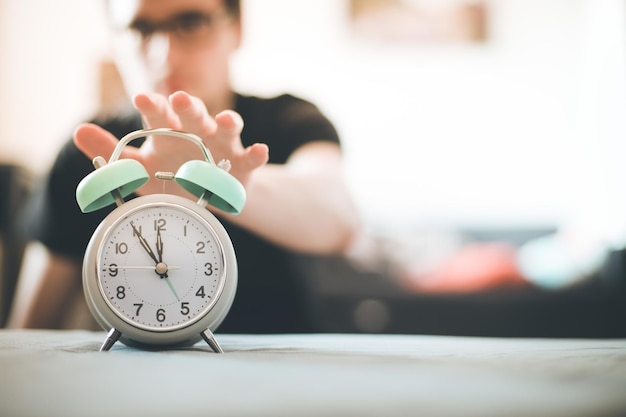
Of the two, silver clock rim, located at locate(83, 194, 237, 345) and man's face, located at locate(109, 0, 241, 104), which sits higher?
Answer: man's face, located at locate(109, 0, 241, 104)

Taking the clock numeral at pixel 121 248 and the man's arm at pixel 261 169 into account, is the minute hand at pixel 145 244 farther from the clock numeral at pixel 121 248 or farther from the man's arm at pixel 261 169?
the man's arm at pixel 261 169

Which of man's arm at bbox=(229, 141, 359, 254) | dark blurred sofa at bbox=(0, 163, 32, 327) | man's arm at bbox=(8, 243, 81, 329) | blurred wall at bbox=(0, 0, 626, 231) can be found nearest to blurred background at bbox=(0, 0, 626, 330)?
blurred wall at bbox=(0, 0, 626, 231)

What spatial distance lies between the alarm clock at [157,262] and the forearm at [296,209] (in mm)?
421

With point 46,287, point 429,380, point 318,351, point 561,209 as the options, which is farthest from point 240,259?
point 561,209

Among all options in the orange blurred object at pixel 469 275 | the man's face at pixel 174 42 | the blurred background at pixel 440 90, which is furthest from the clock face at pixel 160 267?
the blurred background at pixel 440 90

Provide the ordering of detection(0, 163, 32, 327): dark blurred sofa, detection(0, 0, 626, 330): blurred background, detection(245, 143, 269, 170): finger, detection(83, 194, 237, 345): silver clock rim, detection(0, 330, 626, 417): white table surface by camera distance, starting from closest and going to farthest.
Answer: detection(0, 330, 626, 417): white table surface < detection(83, 194, 237, 345): silver clock rim < detection(245, 143, 269, 170): finger < detection(0, 163, 32, 327): dark blurred sofa < detection(0, 0, 626, 330): blurred background

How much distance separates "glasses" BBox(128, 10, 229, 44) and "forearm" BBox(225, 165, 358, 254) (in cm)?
42

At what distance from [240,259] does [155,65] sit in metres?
0.54

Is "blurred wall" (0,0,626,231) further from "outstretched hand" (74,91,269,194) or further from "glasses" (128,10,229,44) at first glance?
"outstretched hand" (74,91,269,194)

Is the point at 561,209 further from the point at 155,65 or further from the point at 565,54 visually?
the point at 155,65

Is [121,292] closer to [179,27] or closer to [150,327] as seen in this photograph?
[150,327]

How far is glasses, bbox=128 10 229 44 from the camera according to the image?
4.91 feet

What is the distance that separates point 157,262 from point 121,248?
4cm

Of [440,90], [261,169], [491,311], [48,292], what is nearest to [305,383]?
[261,169]
